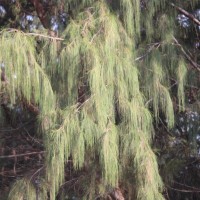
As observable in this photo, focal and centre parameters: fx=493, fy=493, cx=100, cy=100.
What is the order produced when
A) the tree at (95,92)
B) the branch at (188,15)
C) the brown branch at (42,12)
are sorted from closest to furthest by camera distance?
1. the tree at (95,92)
2. the branch at (188,15)
3. the brown branch at (42,12)

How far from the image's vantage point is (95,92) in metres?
1.78

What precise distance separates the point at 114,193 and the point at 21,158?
0.61 metres

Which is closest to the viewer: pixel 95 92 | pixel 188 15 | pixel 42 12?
pixel 95 92

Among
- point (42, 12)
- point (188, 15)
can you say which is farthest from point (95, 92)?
point (42, 12)

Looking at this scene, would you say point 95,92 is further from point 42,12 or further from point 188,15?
point 42,12

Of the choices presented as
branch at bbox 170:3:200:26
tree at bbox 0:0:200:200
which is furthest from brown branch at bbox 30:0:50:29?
branch at bbox 170:3:200:26

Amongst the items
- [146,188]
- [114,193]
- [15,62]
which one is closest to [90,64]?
[15,62]

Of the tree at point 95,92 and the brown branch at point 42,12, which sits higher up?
the brown branch at point 42,12

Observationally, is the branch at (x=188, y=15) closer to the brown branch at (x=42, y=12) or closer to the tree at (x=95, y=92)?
the tree at (x=95, y=92)

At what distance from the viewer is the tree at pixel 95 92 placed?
69.4 inches

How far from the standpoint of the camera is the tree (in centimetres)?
176

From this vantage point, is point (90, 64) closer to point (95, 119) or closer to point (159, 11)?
point (95, 119)

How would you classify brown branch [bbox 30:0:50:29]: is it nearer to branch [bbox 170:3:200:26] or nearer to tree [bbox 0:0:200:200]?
tree [bbox 0:0:200:200]

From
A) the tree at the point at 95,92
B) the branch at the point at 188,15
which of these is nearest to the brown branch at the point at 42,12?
the tree at the point at 95,92
